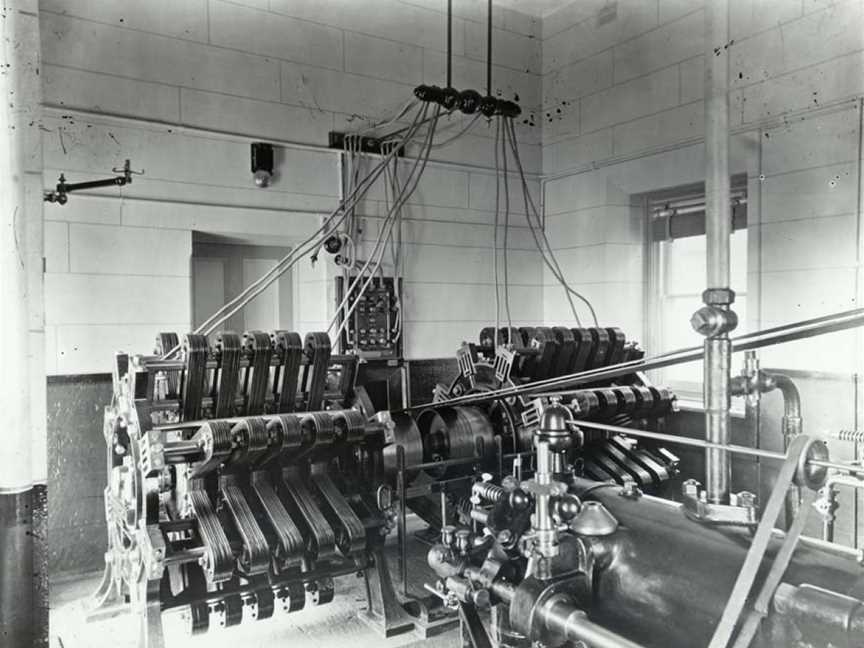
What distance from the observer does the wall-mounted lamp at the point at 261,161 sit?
4.09 metres

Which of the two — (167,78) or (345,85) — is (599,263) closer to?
(345,85)

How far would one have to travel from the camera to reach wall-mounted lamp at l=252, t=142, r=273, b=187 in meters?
4.09

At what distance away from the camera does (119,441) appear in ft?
9.40

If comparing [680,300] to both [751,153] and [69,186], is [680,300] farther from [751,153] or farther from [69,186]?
[69,186]

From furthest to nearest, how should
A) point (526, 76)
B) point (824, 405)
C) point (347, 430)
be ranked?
1. point (526, 76)
2. point (824, 405)
3. point (347, 430)

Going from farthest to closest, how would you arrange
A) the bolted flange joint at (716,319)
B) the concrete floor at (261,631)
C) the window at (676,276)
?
the window at (676,276) < the concrete floor at (261,631) < the bolted flange joint at (716,319)

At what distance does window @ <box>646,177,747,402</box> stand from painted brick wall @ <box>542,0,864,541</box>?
9 centimetres

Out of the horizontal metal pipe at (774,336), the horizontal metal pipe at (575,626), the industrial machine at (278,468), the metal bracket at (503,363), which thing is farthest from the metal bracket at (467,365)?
the horizontal metal pipe at (575,626)

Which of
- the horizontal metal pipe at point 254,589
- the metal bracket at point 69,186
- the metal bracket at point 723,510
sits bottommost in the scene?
the horizontal metal pipe at point 254,589

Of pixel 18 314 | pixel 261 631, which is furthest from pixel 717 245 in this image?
pixel 261 631

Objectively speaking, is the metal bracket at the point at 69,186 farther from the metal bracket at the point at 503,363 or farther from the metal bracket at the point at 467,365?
the metal bracket at the point at 503,363

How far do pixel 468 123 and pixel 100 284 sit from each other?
2.63m

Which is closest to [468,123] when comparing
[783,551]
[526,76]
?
[526,76]

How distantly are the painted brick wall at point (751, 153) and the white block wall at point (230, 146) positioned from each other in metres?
0.45
